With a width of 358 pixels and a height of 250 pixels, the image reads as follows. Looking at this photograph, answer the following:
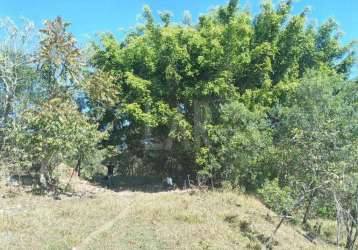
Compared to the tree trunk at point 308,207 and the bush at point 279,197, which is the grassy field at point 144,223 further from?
the tree trunk at point 308,207

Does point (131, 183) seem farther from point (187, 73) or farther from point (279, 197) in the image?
point (279, 197)

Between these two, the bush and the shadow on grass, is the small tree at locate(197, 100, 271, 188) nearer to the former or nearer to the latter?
the shadow on grass

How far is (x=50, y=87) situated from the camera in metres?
19.1

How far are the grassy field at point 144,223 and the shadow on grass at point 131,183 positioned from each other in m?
3.23

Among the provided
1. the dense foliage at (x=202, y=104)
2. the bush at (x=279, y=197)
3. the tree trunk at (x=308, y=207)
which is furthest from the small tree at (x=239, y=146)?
the bush at (x=279, y=197)

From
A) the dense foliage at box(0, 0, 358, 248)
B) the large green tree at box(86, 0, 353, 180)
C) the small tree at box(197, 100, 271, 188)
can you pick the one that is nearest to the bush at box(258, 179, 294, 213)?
the dense foliage at box(0, 0, 358, 248)

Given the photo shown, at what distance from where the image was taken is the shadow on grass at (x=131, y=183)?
20.7 m

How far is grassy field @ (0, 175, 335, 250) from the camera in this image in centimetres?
1173

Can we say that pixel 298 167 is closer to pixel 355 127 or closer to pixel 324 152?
pixel 324 152

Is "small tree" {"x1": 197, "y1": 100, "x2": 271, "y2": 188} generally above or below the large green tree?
below

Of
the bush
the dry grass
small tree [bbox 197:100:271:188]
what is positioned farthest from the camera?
small tree [bbox 197:100:271:188]

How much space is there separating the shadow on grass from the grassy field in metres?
3.23

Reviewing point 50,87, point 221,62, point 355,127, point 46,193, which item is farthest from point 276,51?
point 46,193

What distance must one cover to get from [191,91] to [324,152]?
6665 millimetres
